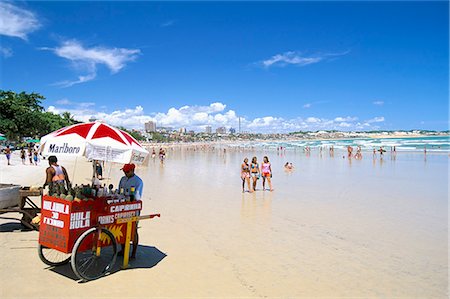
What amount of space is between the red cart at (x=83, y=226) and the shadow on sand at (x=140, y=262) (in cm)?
17

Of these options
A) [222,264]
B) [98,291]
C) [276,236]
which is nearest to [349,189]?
[276,236]

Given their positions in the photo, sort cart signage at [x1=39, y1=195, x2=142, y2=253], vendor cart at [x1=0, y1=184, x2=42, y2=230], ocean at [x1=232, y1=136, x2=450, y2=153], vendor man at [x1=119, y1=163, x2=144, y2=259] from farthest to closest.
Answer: ocean at [x1=232, y1=136, x2=450, y2=153] → vendor cart at [x1=0, y1=184, x2=42, y2=230] → vendor man at [x1=119, y1=163, x2=144, y2=259] → cart signage at [x1=39, y1=195, x2=142, y2=253]

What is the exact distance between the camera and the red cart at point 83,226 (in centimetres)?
503

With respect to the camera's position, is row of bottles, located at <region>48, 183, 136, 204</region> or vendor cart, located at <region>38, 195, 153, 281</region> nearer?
vendor cart, located at <region>38, 195, 153, 281</region>

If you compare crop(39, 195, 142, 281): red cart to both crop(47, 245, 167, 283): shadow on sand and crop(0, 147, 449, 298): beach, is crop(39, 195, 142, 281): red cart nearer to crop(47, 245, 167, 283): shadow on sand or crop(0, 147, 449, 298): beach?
crop(47, 245, 167, 283): shadow on sand

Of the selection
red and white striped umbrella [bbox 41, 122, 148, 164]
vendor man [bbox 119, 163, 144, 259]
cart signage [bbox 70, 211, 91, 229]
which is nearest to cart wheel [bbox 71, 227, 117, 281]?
cart signage [bbox 70, 211, 91, 229]

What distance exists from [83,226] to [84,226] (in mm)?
16

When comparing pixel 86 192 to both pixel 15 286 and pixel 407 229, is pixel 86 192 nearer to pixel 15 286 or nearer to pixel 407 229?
pixel 15 286

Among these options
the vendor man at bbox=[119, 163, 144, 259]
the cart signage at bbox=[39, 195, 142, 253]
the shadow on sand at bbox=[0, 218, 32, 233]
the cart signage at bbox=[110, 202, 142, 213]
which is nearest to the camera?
the cart signage at bbox=[39, 195, 142, 253]

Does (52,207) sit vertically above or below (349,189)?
above

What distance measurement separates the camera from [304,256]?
6668mm

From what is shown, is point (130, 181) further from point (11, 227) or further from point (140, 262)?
point (11, 227)

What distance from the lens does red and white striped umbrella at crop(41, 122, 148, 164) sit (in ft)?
18.4

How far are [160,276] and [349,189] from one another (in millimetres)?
12328
